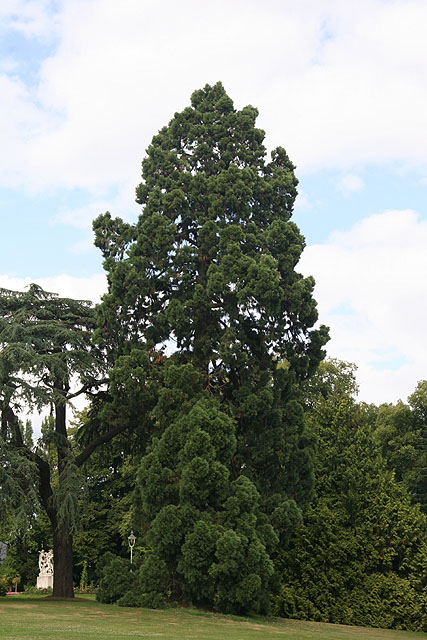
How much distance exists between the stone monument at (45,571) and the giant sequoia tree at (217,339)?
809 inches

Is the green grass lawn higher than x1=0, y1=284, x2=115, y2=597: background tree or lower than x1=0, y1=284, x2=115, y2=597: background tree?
lower

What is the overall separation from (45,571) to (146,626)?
2546 cm

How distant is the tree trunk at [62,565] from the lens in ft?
69.1

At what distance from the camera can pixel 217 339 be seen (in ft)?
65.9

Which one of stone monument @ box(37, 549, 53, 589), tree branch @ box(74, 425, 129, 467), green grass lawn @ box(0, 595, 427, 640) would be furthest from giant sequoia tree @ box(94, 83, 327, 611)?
stone monument @ box(37, 549, 53, 589)

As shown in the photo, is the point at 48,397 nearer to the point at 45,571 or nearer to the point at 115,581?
the point at 115,581

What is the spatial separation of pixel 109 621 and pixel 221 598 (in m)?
3.39

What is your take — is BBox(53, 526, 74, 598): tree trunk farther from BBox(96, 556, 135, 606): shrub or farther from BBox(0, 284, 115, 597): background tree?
BBox(96, 556, 135, 606): shrub

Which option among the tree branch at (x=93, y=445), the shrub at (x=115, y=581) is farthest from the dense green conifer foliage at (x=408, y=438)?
the shrub at (x=115, y=581)

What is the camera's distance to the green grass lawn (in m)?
11.8

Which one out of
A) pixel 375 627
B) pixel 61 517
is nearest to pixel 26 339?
pixel 61 517

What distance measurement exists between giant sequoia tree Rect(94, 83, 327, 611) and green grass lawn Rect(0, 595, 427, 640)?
96 cm

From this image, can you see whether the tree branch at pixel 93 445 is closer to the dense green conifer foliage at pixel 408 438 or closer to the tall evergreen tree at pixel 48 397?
the tall evergreen tree at pixel 48 397

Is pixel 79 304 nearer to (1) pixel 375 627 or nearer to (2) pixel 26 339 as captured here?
(2) pixel 26 339
